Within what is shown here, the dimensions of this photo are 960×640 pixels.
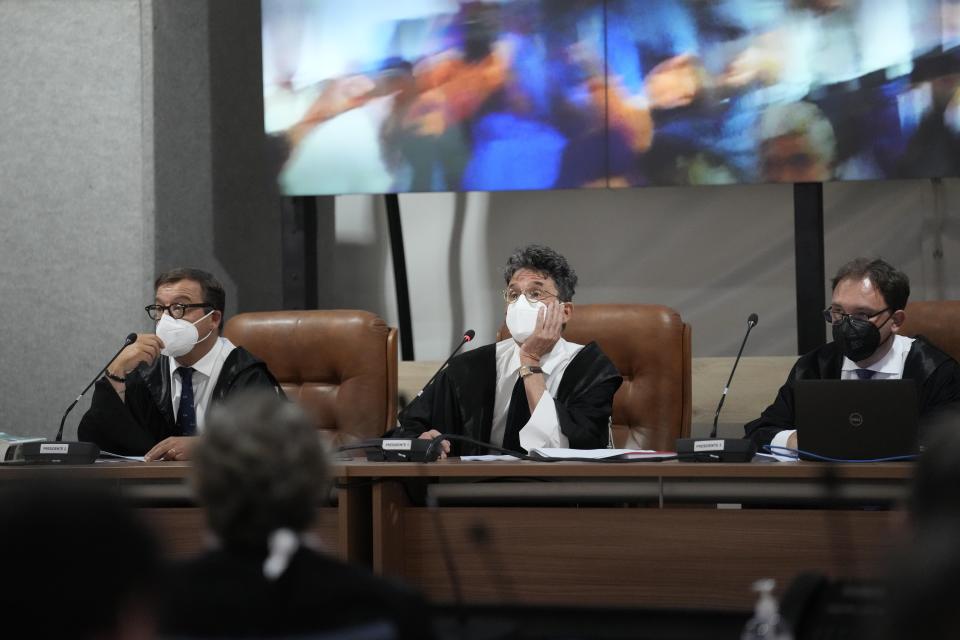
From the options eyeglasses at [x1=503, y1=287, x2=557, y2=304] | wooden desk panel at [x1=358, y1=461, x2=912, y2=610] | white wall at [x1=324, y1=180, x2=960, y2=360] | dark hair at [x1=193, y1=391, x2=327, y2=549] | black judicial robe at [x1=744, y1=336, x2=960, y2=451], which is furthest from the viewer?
white wall at [x1=324, y1=180, x2=960, y2=360]

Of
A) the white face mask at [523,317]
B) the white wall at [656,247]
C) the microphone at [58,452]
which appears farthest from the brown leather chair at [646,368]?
the white wall at [656,247]

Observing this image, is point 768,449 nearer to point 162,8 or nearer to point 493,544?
point 493,544

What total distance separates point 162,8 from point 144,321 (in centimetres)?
108

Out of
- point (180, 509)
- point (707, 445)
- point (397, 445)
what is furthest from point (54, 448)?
point (707, 445)

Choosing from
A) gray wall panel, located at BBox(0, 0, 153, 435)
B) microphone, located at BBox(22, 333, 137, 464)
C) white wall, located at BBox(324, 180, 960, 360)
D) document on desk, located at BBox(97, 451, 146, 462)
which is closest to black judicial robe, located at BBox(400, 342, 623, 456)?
document on desk, located at BBox(97, 451, 146, 462)

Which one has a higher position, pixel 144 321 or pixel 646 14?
pixel 646 14

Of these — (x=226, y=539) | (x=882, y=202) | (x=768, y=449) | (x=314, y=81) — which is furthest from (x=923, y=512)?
(x=882, y=202)

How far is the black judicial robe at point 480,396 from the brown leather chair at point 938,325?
0.81m

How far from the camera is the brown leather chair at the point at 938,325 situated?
11.4 ft

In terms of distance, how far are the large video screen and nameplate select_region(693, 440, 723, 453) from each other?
185cm

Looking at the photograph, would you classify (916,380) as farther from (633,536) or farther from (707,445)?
(633,536)

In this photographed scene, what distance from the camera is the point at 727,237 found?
512cm

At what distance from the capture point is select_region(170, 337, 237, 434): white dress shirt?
3676 mm

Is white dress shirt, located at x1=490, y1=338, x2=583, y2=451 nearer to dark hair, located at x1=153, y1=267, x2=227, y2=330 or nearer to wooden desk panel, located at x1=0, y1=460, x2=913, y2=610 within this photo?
wooden desk panel, located at x1=0, y1=460, x2=913, y2=610
